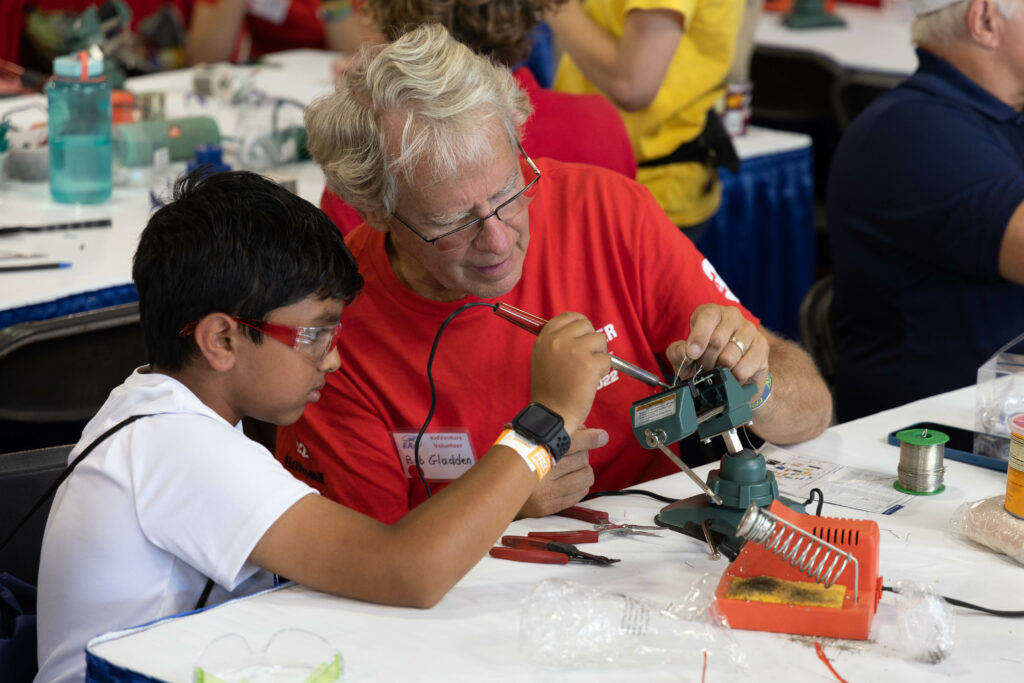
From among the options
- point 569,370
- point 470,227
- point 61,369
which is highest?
point 470,227

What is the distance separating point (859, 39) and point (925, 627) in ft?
15.7

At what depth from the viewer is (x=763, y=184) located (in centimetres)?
385

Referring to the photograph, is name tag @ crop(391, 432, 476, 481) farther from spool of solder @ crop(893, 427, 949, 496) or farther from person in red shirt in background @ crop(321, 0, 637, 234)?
spool of solder @ crop(893, 427, 949, 496)

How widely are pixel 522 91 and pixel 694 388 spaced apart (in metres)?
0.58

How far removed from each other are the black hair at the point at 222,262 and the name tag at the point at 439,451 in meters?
0.32

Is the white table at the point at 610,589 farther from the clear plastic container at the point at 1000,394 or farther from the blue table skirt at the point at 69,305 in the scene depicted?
the blue table skirt at the point at 69,305

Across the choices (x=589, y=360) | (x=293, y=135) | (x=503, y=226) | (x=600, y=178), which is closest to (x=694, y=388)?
(x=589, y=360)

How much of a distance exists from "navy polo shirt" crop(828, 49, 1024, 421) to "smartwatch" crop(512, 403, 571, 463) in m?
1.35

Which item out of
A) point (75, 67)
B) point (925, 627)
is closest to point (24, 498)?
point (925, 627)

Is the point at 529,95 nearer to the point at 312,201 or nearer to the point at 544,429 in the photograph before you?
the point at 544,429

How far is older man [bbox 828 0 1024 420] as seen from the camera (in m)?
2.45

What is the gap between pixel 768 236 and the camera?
3934mm

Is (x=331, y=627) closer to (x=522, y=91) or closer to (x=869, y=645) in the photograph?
(x=869, y=645)

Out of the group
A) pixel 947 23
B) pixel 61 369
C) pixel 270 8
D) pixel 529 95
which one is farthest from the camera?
pixel 270 8
